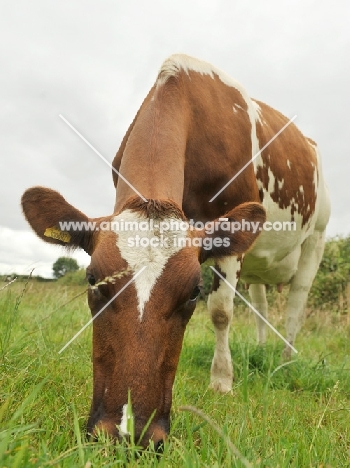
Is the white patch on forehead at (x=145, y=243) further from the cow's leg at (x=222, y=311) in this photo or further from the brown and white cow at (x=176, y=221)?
the cow's leg at (x=222, y=311)

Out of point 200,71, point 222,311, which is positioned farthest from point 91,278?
point 200,71

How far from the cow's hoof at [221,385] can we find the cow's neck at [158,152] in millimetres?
1595

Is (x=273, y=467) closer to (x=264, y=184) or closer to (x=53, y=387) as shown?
(x=53, y=387)

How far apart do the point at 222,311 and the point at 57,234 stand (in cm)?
192

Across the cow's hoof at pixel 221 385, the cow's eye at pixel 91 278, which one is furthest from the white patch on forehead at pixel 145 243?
the cow's hoof at pixel 221 385

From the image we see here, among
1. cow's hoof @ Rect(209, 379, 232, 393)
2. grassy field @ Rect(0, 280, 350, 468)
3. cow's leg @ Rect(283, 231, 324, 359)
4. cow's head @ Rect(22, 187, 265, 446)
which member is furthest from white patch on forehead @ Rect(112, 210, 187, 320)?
cow's leg @ Rect(283, 231, 324, 359)

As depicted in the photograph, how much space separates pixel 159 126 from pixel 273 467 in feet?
9.02

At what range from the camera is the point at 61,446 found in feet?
6.83

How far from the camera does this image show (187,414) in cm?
211

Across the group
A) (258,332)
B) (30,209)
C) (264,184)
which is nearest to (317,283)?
(258,332)

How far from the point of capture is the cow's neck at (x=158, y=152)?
11.1 feet

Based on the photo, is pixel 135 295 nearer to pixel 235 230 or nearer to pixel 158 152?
pixel 235 230

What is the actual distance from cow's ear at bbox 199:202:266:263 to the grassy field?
76cm

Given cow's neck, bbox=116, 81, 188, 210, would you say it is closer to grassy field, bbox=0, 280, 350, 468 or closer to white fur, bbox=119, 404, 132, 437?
grassy field, bbox=0, 280, 350, 468
